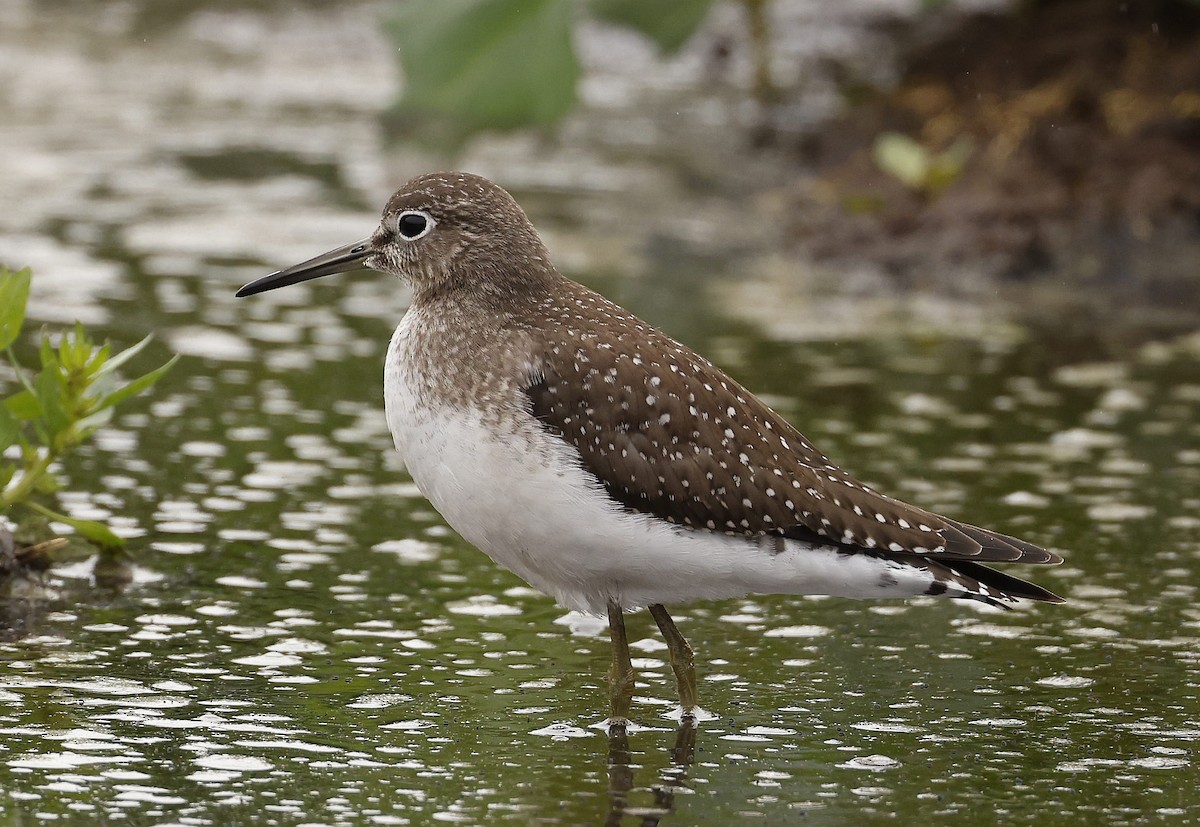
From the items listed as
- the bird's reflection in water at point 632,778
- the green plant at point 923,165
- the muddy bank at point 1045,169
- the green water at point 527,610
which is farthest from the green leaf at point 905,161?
the bird's reflection in water at point 632,778

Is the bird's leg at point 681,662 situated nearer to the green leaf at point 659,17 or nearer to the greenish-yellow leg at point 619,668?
the greenish-yellow leg at point 619,668

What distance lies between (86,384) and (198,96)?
11.1 meters

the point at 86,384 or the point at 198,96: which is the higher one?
the point at 198,96

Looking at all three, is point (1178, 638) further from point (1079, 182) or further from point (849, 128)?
point (849, 128)

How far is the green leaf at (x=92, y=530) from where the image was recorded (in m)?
7.85

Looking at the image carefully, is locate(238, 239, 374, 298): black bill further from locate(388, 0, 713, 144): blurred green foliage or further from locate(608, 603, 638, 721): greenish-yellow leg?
locate(388, 0, 713, 144): blurred green foliage

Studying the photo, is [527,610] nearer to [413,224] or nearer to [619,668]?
[619,668]

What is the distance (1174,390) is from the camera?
38.9 feet

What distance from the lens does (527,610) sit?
335 inches

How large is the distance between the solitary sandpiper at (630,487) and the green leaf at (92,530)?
5.18 feet

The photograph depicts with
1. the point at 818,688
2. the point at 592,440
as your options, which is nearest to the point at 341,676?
the point at 592,440

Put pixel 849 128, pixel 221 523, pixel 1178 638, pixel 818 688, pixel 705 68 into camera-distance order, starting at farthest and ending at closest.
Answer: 1. pixel 705 68
2. pixel 849 128
3. pixel 221 523
4. pixel 1178 638
5. pixel 818 688

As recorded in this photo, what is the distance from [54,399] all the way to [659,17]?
896cm

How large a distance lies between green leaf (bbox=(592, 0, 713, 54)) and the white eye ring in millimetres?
8172
